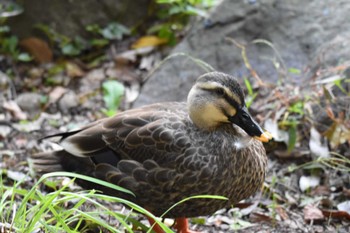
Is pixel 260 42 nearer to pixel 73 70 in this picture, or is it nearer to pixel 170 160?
pixel 73 70

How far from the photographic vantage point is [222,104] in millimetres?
3418

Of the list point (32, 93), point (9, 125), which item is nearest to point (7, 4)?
point (32, 93)

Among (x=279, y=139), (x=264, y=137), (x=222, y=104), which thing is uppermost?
(x=222, y=104)

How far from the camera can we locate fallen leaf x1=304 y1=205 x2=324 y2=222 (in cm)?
395

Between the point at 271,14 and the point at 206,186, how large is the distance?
7.35ft

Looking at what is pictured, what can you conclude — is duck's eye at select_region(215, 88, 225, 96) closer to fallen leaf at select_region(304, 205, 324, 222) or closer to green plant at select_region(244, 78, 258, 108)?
fallen leaf at select_region(304, 205, 324, 222)

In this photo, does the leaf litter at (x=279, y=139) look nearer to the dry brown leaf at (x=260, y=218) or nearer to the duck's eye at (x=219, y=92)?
the dry brown leaf at (x=260, y=218)

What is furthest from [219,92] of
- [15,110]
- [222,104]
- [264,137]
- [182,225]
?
[15,110]

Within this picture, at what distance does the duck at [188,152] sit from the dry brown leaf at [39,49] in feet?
8.08

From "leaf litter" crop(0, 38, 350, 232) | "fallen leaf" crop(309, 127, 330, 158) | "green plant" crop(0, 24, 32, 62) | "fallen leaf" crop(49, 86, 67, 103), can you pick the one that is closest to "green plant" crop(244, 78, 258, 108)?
"leaf litter" crop(0, 38, 350, 232)

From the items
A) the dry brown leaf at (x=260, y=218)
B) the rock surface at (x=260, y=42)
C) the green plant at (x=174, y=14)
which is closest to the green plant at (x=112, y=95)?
the rock surface at (x=260, y=42)

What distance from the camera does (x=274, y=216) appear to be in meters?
3.94

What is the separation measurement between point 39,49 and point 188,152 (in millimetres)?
2974

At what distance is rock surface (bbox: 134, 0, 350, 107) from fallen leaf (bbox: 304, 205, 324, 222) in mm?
1159
